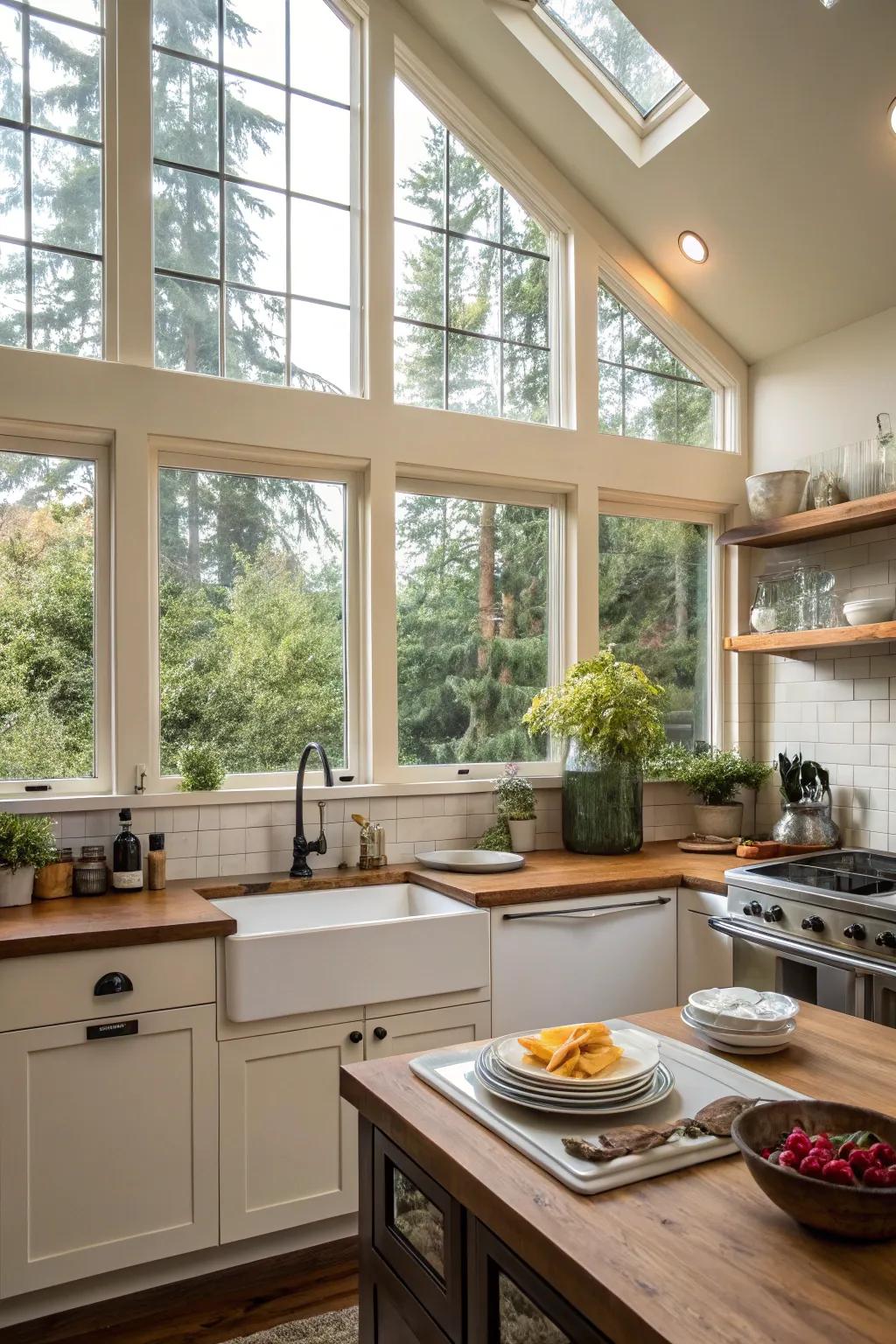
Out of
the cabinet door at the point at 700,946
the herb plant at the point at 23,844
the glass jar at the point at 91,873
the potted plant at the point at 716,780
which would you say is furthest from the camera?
the potted plant at the point at 716,780

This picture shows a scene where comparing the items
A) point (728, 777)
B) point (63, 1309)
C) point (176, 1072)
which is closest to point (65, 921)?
point (176, 1072)

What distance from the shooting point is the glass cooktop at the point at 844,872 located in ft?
9.70

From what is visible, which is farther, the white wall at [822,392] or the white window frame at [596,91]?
A: the white wall at [822,392]

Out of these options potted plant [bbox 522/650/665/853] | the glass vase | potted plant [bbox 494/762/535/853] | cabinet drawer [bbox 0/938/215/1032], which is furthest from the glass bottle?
the glass vase

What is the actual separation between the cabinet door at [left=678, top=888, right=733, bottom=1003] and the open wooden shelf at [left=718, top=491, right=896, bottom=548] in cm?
107

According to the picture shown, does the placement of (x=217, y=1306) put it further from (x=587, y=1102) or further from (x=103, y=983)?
(x=587, y=1102)

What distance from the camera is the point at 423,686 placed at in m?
3.74

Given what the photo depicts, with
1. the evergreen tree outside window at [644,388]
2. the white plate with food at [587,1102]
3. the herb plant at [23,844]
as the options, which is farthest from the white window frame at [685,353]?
the white plate with food at [587,1102]

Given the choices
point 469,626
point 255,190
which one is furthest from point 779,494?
point 255,190

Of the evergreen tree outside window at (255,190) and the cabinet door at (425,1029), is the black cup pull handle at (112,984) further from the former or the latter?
the evergreen tree outside window at (255,190)

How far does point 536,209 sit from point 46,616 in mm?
2522

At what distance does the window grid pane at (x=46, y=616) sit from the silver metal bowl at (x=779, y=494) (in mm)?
2487

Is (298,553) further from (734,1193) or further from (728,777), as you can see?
(734,1193)

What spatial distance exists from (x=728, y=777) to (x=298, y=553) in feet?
6.30
